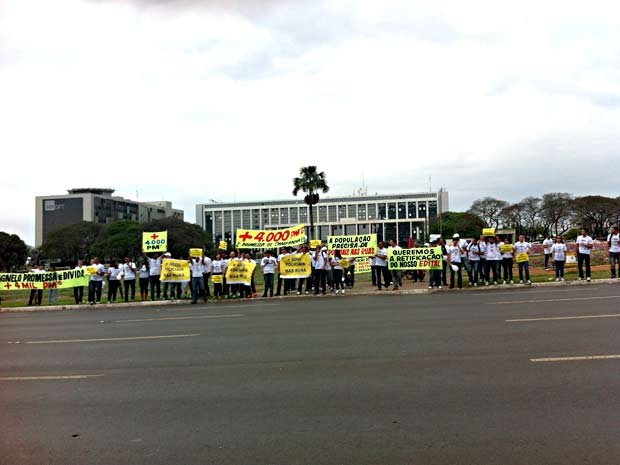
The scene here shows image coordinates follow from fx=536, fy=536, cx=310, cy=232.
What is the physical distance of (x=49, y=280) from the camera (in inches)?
832

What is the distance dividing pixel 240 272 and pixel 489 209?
3598 inches

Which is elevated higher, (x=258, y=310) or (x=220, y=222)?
(x=220, y=222)

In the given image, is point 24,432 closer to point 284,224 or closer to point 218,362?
point 218,362

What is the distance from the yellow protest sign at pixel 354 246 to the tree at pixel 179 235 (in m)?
68.4

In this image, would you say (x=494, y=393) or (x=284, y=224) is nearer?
(x=494, y=393)

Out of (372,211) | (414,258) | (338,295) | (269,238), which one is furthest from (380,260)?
(372,211)

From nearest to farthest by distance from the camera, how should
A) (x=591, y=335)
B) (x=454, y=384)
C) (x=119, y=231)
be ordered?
(x=454, y=384), (x=591, y=335), (x=119, y=231)

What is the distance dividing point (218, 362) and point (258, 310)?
23.5 feet

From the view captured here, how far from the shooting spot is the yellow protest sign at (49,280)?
2103 centimetres

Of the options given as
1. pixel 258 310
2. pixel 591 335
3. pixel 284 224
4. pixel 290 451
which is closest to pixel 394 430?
pixel 290 451

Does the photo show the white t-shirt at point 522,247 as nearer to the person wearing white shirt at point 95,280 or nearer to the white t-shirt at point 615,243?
the white t-shirt at point 615,243

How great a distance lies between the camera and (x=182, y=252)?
88375 mm

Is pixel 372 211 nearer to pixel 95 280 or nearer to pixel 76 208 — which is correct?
pixel 76 208

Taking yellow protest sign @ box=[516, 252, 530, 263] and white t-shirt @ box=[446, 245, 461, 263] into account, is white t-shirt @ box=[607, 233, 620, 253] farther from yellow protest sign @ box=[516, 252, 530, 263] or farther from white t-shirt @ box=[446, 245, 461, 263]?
white t-shirt @ box=[446, 245, 461, 263]
